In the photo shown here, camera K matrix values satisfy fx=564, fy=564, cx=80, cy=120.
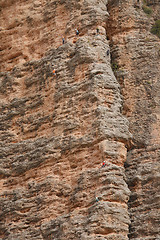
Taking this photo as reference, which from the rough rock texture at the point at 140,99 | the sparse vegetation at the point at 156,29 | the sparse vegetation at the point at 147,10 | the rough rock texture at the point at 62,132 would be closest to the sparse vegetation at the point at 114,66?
the rough rock texture at the point at 140,99

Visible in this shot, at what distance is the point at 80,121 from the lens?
47.0ft

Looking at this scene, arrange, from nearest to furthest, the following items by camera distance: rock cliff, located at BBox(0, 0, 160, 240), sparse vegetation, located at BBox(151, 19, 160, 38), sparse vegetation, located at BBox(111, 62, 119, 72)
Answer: rock cliff, located at BBox(0, 0, 160, 240)
sparse vegetation, located at BBox(111, 62, 119, 72)
sparse vegetation, located at BBox(151, 19, 160, 38)

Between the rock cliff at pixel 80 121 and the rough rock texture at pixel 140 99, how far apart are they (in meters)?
0.03

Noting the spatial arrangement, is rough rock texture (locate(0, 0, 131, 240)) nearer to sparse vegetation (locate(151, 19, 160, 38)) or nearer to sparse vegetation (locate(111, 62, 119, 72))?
sparse vegetation (locate(111, 62, 119, 72))

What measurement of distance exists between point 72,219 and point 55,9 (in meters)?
6.95

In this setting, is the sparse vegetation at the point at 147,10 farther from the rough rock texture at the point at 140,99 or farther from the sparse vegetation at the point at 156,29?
the sparse vegetation at the point at 156,29

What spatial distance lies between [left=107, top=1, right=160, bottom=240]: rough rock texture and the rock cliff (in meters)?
0.03

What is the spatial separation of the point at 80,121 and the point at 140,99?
85.0 inches

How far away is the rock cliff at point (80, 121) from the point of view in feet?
43.4

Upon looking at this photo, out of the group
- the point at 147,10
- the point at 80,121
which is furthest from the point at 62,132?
the point at 147,10

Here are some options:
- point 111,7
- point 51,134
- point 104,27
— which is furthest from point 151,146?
point 111,7

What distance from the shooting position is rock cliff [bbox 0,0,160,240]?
1323cm

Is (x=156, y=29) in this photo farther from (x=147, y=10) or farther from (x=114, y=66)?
(x=114, y=66)

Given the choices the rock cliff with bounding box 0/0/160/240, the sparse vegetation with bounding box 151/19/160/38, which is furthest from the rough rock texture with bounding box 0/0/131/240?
the sparse vegetation with bounding box 151/19/160/38
